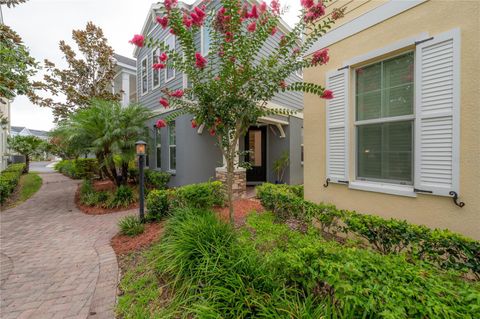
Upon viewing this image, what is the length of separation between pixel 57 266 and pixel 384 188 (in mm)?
5195

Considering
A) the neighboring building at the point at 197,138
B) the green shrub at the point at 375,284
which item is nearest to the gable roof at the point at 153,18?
the neighboring building at the point at 197,138

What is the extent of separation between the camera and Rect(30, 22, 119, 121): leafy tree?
10.3 m

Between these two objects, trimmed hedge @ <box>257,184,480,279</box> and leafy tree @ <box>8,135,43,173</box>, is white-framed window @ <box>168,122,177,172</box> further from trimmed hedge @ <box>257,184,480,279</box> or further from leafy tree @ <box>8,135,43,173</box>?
leafy tree @ <box>8,135,43,173</box>

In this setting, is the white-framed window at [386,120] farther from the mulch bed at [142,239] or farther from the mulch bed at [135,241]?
the mulch bed at [135,241]

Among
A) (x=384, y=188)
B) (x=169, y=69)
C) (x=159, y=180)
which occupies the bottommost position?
(x=159, y=180)

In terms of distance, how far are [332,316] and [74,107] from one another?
13.2m

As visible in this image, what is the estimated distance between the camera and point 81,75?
1062cm

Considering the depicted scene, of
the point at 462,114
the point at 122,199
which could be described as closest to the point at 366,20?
the point at 462,114

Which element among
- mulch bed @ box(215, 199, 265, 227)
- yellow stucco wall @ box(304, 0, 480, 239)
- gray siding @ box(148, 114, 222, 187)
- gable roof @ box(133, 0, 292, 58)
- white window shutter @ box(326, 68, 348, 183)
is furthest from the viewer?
gable roof @ box(133, 0, 292, 58)

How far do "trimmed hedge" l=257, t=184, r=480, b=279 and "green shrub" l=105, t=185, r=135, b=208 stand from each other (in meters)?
5.69

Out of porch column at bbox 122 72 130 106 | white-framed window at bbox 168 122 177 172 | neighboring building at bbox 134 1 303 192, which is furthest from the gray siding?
porch column at bbox 122 72 130 106

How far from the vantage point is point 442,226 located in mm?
2736

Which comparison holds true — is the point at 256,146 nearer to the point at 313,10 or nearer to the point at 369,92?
the point at 369,92

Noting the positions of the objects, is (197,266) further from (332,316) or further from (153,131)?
(153,131)
